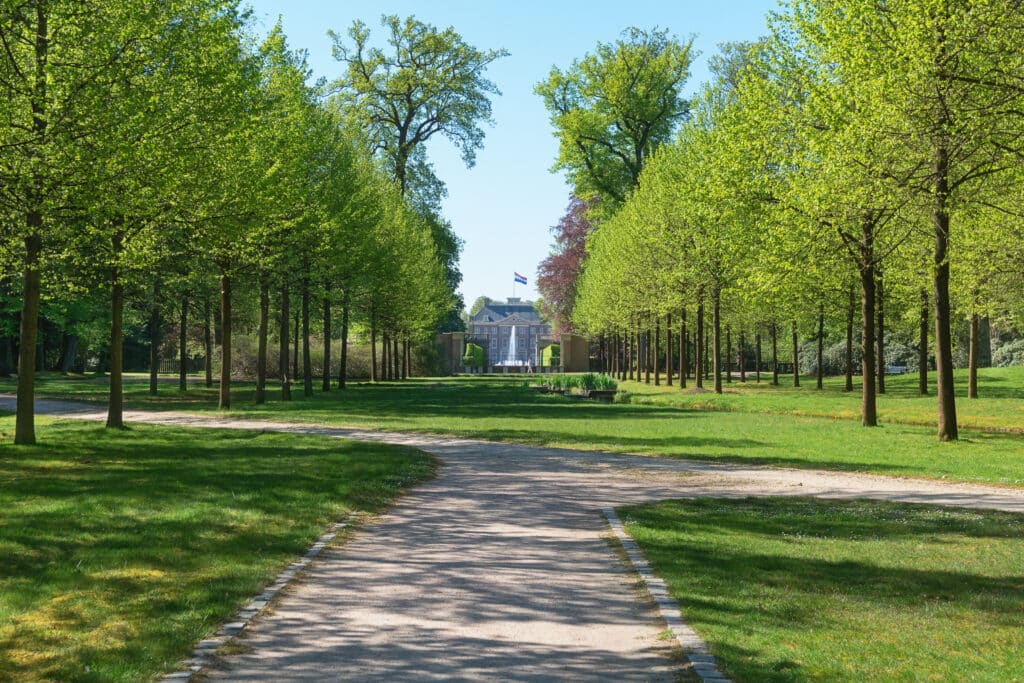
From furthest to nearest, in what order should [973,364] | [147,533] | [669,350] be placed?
1. [669,350]
2. [973,364]
3. [147,533]

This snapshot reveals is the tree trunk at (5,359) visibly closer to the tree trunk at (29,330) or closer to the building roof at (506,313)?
the tree trunk at (29,330)

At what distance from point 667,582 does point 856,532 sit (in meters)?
3.90

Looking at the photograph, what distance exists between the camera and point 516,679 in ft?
19.5

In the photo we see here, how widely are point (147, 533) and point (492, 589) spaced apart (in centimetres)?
439

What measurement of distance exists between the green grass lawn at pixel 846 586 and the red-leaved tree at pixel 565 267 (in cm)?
6694

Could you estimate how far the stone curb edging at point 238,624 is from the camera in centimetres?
618

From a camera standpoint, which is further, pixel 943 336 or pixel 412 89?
pixel 412 89

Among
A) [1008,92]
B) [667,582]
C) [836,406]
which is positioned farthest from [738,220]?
[667,582]

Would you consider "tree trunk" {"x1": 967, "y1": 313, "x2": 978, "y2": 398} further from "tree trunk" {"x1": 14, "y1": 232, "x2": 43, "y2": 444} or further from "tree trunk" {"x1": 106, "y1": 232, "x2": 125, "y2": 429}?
"tree trunk" {"x1": 14, "y1": 232, "x2": 43, "y2": 444}

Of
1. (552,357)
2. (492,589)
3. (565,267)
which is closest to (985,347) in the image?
(565,267)

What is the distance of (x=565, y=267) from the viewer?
84.6 m

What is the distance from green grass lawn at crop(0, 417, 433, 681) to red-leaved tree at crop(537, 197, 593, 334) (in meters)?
62.5

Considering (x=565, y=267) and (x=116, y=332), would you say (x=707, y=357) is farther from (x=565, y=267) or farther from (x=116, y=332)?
(x=116, y=332)

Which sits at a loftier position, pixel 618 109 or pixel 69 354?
pixel 618 109
